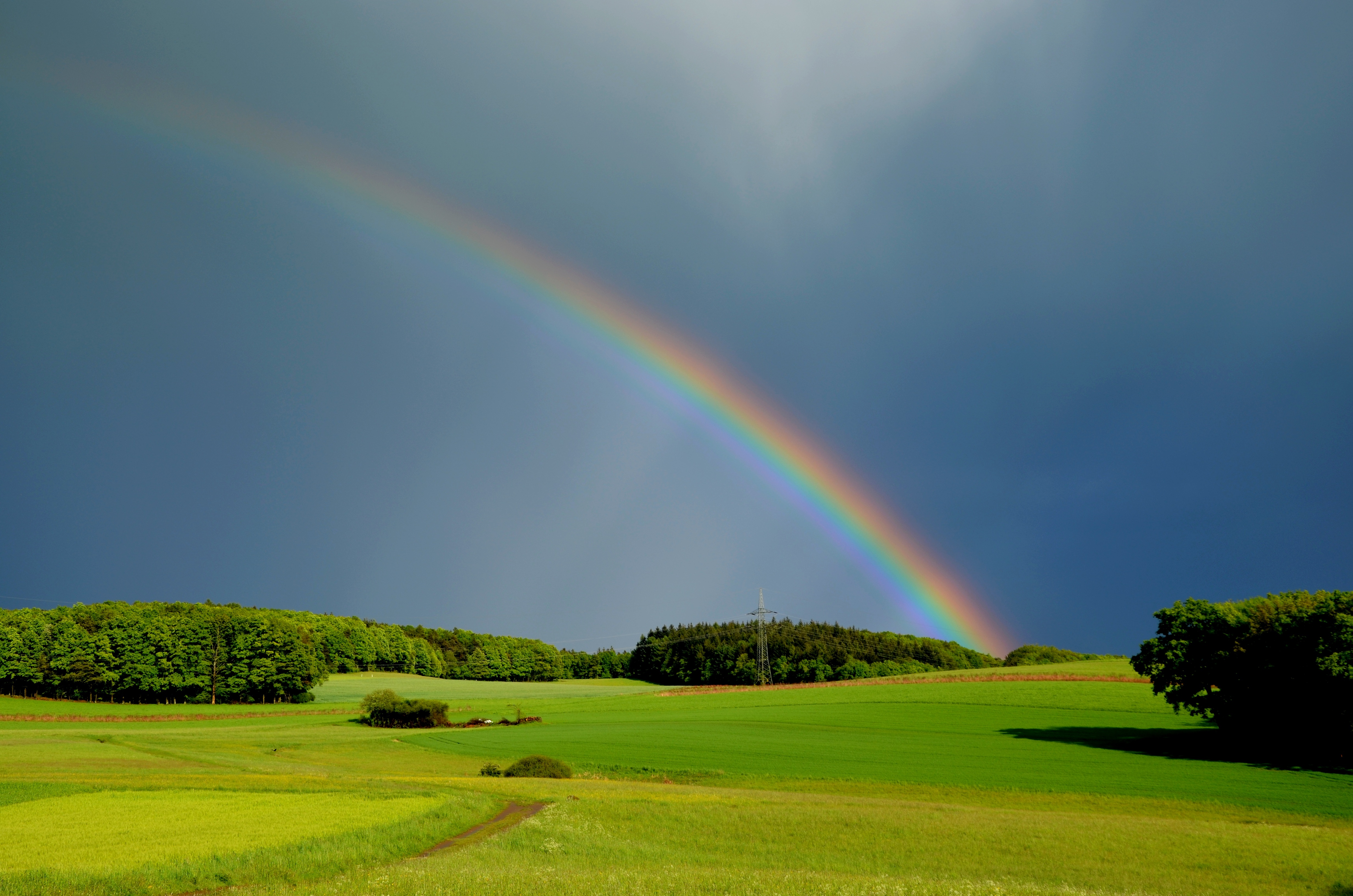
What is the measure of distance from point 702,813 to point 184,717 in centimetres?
9486

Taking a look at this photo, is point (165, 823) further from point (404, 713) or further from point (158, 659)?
point (158, 659)

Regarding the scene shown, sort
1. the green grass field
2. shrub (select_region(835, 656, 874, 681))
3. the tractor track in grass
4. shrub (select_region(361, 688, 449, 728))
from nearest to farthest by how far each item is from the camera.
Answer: the tractor track in grass < the green grass field < shrub (select_region(361, 688, 449, 728)) < shrub (select_region(835, 656, 874, 681))

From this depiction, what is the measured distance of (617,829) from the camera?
27000 millimetres

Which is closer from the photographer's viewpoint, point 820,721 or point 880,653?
point 820,721

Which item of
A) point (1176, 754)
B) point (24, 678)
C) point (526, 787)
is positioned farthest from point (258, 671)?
point (1176, 754)

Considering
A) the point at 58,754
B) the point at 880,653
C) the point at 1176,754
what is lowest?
the point at 58,754

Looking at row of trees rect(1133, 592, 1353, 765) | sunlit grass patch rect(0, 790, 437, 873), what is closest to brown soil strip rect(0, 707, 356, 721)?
sunlit grass patch rect(0, 790, 437, 873)

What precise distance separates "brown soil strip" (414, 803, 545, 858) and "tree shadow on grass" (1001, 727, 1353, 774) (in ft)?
130

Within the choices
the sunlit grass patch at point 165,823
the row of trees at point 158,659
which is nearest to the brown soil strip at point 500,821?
the sunlit grass patch at point 165,823

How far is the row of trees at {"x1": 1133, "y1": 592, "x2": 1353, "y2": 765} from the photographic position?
142 ft

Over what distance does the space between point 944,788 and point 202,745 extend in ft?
188

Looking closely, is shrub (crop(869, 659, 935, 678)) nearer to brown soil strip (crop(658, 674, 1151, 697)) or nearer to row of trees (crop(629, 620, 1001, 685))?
row of trees (crop(629, 620, 1001, 685))

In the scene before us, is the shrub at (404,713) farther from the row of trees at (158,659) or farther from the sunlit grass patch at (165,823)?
the sunlit grass patch at (165,823)

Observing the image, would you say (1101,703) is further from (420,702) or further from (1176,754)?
(420,702)
